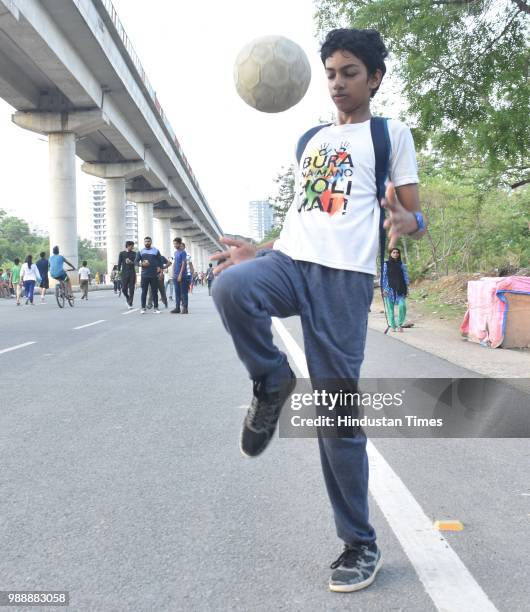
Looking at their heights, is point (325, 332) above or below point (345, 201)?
below

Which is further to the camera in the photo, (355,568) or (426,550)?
(426,550)

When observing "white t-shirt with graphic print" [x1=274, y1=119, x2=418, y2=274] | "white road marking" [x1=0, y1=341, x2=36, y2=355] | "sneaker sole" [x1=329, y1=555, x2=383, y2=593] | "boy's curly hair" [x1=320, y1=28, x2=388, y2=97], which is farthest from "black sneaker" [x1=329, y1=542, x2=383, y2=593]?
"white road marking" [x1=0, y1=341, x2=36, y2=355]

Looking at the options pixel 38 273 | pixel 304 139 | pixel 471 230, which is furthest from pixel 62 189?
pixel 304 139

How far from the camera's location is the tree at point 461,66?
11969 millimetres

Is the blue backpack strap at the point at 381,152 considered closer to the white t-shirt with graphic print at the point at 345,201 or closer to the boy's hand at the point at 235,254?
the white t-shirt with graphic print at the point at 345,201

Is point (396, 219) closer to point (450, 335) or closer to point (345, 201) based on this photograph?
point (345, 201)

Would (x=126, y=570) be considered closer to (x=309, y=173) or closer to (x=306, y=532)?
(x=306, y=532)

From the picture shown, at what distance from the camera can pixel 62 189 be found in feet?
124

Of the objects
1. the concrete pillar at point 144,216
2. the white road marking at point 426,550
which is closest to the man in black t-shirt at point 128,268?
the white road marking at point 426,550

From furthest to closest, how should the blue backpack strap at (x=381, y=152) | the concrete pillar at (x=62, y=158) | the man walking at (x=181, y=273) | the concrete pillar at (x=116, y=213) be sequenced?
the concrete pillar at (x=116, y=213)
the concrete pillar at (x=62, y=158)
the man walking at (x=181, y=273)
the blue backpack strap at (x=381, y=152)

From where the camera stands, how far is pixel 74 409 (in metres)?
6.00

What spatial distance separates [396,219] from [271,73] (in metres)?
1.15

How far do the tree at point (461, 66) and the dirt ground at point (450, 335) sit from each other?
3.29 m

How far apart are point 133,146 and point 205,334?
3490 cm
